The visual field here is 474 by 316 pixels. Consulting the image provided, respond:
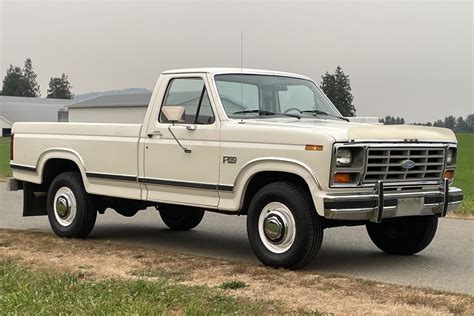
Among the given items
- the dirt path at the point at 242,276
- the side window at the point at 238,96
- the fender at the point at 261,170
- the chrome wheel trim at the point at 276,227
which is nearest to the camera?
the dirt path at the point at 242,276

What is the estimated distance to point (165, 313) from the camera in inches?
195

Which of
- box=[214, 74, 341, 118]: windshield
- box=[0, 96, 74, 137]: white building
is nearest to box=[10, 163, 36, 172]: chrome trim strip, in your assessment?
box=[214, 74, 341, 118]: windshield

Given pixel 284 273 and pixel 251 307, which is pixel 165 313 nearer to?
pixel 251 307

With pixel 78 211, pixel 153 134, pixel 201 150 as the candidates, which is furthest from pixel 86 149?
pixel 201 150

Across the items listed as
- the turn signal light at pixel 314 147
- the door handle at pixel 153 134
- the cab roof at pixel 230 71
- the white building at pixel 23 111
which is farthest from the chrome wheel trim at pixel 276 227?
the white building at pixel 23 111

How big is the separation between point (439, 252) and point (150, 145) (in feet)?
12.0

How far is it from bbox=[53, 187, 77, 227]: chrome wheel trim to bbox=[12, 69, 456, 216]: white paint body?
0.42 meters

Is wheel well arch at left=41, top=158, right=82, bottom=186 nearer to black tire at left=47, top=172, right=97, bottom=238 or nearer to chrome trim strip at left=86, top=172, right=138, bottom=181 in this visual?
black tire at left=47, top=172, right=97, bottom=238

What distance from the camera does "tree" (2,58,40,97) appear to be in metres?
143

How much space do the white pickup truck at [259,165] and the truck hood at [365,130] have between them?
0.05ft

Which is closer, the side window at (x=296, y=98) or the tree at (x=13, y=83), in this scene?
the side window at (x=296, y=98)

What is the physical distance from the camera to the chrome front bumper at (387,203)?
21.7 feet

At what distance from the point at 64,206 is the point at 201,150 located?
258 cm

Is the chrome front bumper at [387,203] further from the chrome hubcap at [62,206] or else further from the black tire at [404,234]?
the chrome hubcap at [62,206]
